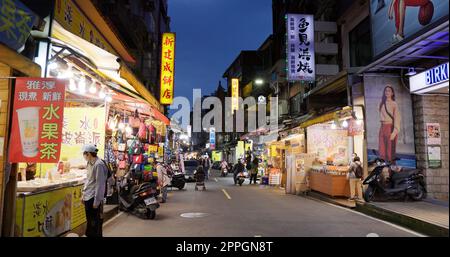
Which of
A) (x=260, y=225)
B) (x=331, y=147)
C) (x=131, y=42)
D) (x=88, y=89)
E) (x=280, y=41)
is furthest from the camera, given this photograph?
(x=280, y=41)

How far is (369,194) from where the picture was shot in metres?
10.7

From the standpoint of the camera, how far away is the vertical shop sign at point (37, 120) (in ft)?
17.2

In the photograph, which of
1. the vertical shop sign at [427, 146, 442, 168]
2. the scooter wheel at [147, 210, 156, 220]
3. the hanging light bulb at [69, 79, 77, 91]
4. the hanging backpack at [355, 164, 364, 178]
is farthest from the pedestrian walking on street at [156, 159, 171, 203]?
the vertical shop sign at [427, 146, 442, 168]

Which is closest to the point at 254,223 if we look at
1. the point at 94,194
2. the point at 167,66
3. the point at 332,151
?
the point at 94,194

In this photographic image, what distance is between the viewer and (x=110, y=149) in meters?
11.2

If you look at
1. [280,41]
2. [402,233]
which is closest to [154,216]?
[402,233]

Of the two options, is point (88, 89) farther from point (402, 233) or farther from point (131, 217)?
point (402, 233)

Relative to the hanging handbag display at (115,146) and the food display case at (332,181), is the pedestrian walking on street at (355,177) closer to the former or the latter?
the food display case at (332,181)

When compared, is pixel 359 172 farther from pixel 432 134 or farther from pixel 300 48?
pixel 300 48

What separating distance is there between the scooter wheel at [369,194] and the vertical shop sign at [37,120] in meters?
9.47

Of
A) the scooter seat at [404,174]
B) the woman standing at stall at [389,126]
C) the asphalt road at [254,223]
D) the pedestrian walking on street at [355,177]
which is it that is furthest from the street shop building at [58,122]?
the scooter seat at [404,174]

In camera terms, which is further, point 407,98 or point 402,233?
point 407,98

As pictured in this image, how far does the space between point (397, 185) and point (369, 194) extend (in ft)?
Answer: 3.12

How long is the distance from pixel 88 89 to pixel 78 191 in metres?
3.08
